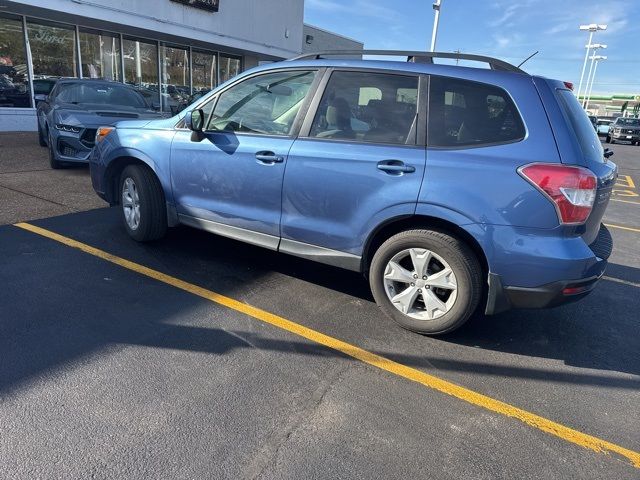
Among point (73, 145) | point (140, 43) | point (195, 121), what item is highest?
point (140, 43)

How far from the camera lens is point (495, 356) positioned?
3.30m

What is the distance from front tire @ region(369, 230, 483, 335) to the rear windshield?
982 millimetres

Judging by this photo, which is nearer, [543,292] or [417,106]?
[543,292]

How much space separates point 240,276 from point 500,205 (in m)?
2.31

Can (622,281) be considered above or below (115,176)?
below

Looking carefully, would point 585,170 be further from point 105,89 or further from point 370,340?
point 105,89

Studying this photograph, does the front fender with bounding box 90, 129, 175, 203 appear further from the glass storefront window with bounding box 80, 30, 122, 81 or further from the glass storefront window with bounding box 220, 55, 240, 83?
the glass storefront window with bounding box 220, 55, 240, 83

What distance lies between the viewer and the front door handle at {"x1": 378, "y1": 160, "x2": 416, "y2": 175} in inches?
128

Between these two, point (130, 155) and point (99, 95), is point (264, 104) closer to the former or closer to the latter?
point (130, 155)

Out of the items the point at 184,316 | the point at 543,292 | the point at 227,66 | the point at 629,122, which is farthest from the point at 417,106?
the point at 629,122

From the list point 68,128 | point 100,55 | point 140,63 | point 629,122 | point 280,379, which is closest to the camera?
point 280,379

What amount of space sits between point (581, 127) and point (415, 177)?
1153mm

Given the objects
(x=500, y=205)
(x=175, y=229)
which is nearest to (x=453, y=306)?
(x=500, y=205)

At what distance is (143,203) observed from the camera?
4598 millimetres
